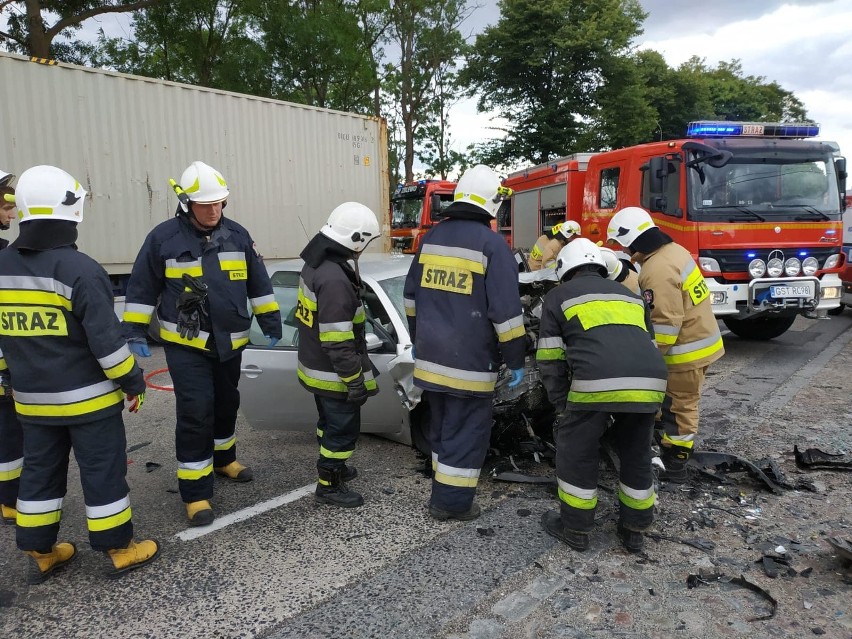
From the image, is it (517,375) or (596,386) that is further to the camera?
(517,375)

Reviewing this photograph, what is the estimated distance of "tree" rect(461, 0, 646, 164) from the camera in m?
23.7

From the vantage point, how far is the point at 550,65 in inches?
952

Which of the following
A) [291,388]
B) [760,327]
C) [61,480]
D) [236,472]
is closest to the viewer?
[61,480]

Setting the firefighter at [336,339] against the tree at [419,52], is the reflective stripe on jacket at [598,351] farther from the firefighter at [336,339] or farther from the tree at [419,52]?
the tree at [419,52]

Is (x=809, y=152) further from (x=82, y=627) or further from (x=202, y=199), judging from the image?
(x=82, y=627)

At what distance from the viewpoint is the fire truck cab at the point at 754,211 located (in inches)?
260

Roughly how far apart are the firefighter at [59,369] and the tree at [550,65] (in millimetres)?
23433

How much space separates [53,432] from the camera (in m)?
2.71

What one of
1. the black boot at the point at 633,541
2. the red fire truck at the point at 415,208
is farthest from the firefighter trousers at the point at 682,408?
the red fire truck at the point at 415,208

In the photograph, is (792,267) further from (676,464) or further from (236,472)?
(236,472)

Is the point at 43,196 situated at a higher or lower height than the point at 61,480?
higher

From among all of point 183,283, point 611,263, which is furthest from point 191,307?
point 611,263

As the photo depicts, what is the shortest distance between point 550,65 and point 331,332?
23.8m

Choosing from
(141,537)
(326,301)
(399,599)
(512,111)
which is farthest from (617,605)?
(512,111)
